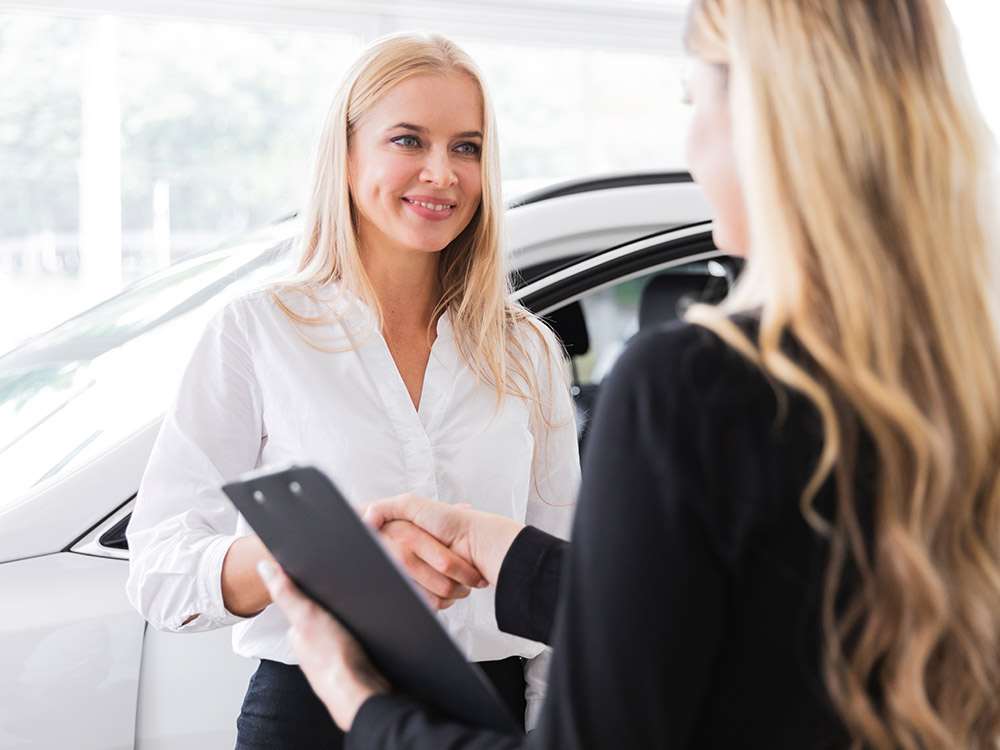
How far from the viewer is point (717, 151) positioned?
904 mm

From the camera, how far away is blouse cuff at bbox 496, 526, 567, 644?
1.20 meters

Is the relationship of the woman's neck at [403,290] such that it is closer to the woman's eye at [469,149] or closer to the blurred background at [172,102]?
the woman's eye at [469,149]

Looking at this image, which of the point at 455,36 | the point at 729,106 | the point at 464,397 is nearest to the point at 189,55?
the point at 455,36

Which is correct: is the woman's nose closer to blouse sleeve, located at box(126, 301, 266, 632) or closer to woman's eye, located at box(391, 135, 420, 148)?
woman's eye, located at box(391, 135, 420, 148)

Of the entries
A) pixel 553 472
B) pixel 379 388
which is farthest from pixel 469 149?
pixel 553 472

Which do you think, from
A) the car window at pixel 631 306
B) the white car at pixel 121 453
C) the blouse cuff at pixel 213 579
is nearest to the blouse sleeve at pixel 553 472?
the white car at pixel 121 453

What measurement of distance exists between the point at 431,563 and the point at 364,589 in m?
0.40

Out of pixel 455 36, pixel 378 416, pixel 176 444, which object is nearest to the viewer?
pixel 176 444

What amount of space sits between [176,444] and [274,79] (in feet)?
16.2

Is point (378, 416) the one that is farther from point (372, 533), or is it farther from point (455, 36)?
point (455, 36)

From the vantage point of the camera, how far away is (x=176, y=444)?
60.6 inches

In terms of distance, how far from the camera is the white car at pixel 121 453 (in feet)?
5.37

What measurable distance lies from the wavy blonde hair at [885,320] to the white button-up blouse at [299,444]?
0.89m

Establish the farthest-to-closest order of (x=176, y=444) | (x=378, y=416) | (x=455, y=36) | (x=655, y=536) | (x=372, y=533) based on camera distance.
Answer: (x=455, y=36) → (x=378, y=416) → (x=176, y=444) → (x=372, y=533) → (x=655, y=536)
